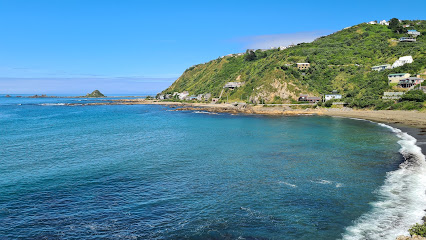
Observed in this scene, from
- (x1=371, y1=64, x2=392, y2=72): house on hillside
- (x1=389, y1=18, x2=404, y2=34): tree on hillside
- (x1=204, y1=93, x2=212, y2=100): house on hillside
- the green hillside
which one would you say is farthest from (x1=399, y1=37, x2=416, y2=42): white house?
(x1=204, y1=93, x2=212, y2=100): house on hillside

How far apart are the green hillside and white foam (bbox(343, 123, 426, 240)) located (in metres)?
75.0

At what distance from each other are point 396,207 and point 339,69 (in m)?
127

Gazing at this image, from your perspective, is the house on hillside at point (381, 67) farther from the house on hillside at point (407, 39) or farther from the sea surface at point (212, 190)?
the sea surface at point (212, 190)

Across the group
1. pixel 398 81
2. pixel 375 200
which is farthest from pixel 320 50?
pixel 375 200

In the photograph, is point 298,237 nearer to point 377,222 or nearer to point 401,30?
point 377,222

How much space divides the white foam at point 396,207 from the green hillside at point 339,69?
75.0 meters

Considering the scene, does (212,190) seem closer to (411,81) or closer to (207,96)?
(411,81)

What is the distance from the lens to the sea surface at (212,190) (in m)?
19.0

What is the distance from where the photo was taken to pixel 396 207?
849 inches

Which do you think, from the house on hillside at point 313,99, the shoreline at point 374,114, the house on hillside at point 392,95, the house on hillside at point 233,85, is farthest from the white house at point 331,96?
the house on hillside at point 233,85

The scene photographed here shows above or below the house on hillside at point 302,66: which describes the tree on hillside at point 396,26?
above

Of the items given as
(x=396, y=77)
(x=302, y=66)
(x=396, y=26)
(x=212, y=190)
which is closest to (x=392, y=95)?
(x=396, y=77)

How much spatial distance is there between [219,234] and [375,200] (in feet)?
44.8

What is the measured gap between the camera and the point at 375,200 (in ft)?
75.7
